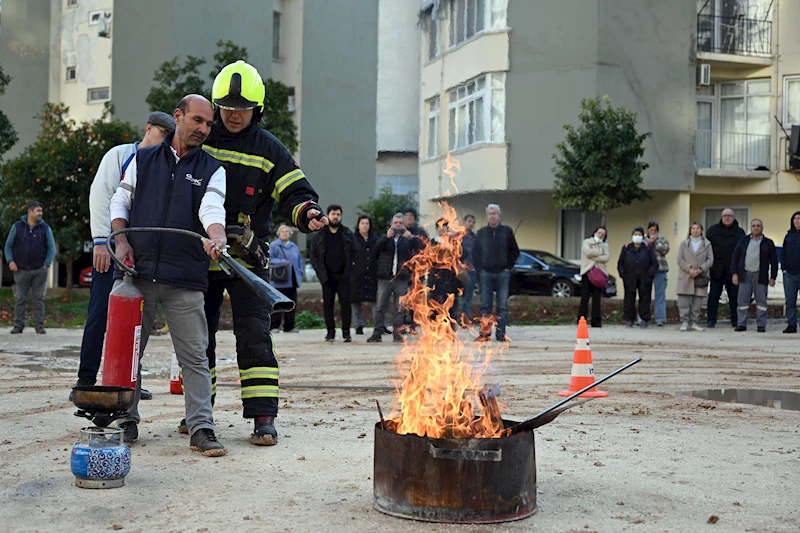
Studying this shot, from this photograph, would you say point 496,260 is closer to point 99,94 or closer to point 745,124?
point 745,124

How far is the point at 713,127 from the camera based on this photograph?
114 ft

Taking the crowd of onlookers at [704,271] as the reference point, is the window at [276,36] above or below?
above

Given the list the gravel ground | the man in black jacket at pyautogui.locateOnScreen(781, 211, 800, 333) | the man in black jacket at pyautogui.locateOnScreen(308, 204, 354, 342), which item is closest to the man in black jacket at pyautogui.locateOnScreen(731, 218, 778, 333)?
the man in black jacket at pyautogui.locateOnScreen(781, 211, 800, 333)

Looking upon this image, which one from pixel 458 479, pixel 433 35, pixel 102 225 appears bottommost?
pixel 458 479

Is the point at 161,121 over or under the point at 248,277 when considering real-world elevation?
over

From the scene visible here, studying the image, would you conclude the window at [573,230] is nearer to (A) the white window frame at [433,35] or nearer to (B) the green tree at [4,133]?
(A) the white window frame at [433,35]

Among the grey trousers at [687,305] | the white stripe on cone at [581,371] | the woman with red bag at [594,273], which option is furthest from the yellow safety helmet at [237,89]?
the grey trousers at [687,305]

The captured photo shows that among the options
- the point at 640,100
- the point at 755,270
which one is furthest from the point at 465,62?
the point at 755,270

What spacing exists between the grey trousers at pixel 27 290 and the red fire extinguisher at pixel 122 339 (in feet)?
37.3

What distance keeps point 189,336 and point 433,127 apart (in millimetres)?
32301

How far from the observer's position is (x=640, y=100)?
3212 centimetres

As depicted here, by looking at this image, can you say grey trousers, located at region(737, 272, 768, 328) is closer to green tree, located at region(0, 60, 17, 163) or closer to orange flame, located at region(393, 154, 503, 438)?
orange flame, located at region(393, 154, 503, 438)

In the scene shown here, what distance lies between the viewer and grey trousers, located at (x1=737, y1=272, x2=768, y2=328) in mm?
18609

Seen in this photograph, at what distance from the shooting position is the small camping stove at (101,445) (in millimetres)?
5055
